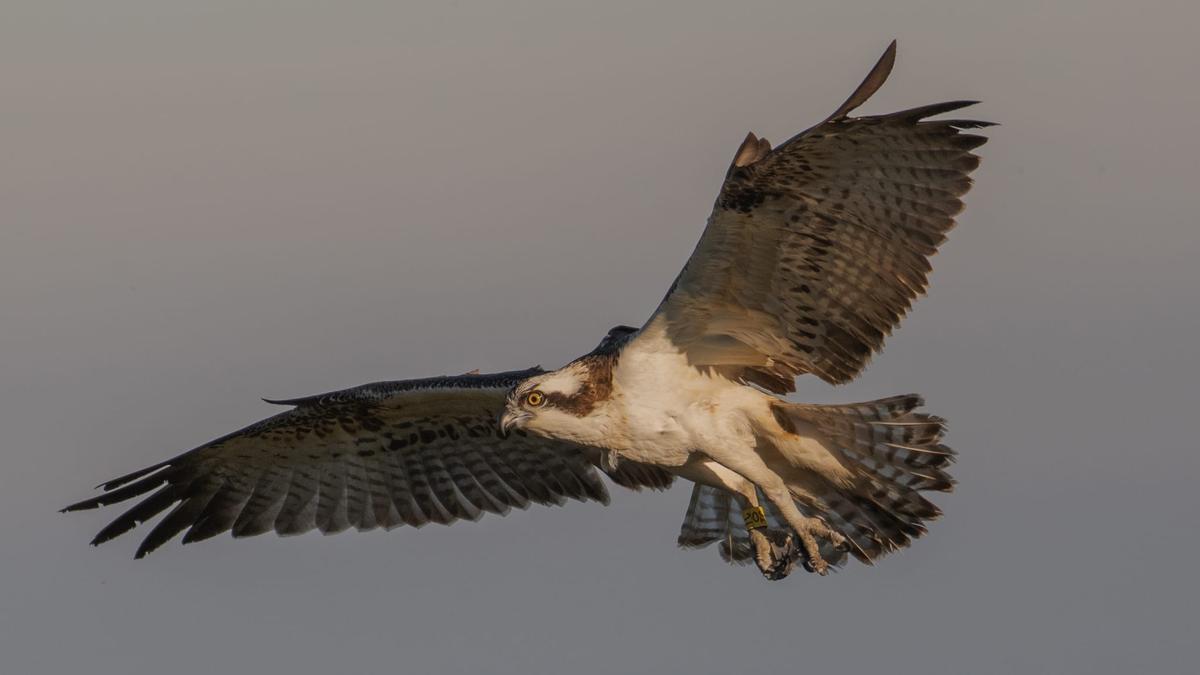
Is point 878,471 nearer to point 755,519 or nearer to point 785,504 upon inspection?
point 785,504

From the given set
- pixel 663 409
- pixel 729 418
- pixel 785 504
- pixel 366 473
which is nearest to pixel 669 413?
pixel 663 409

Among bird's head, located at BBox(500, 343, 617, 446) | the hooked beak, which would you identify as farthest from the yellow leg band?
the hooked beak

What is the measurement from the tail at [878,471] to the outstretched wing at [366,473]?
161 cm

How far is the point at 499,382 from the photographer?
1391 centimetres

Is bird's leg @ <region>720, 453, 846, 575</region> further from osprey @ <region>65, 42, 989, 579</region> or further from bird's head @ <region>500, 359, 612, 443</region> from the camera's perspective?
bird's head @ <region>500, 359, 612, 443</region>

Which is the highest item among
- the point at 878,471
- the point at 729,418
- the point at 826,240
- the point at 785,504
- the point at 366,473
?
the point at 826,240

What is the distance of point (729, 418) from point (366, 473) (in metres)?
3.46

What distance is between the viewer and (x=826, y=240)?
12.3 m

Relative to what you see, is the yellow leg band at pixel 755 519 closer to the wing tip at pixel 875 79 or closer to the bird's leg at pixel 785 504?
the bird's leg at pixel 785 504

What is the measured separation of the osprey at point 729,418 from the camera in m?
12.0

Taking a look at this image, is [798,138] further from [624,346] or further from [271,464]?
[271,464]

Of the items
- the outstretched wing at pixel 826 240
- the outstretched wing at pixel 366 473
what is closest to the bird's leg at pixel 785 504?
the outstretched wing at pixel 826 240

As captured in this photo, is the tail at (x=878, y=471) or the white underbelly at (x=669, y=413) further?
the tail at (x=878, y=471)

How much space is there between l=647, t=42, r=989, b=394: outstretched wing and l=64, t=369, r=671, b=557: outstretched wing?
7.06 ft
